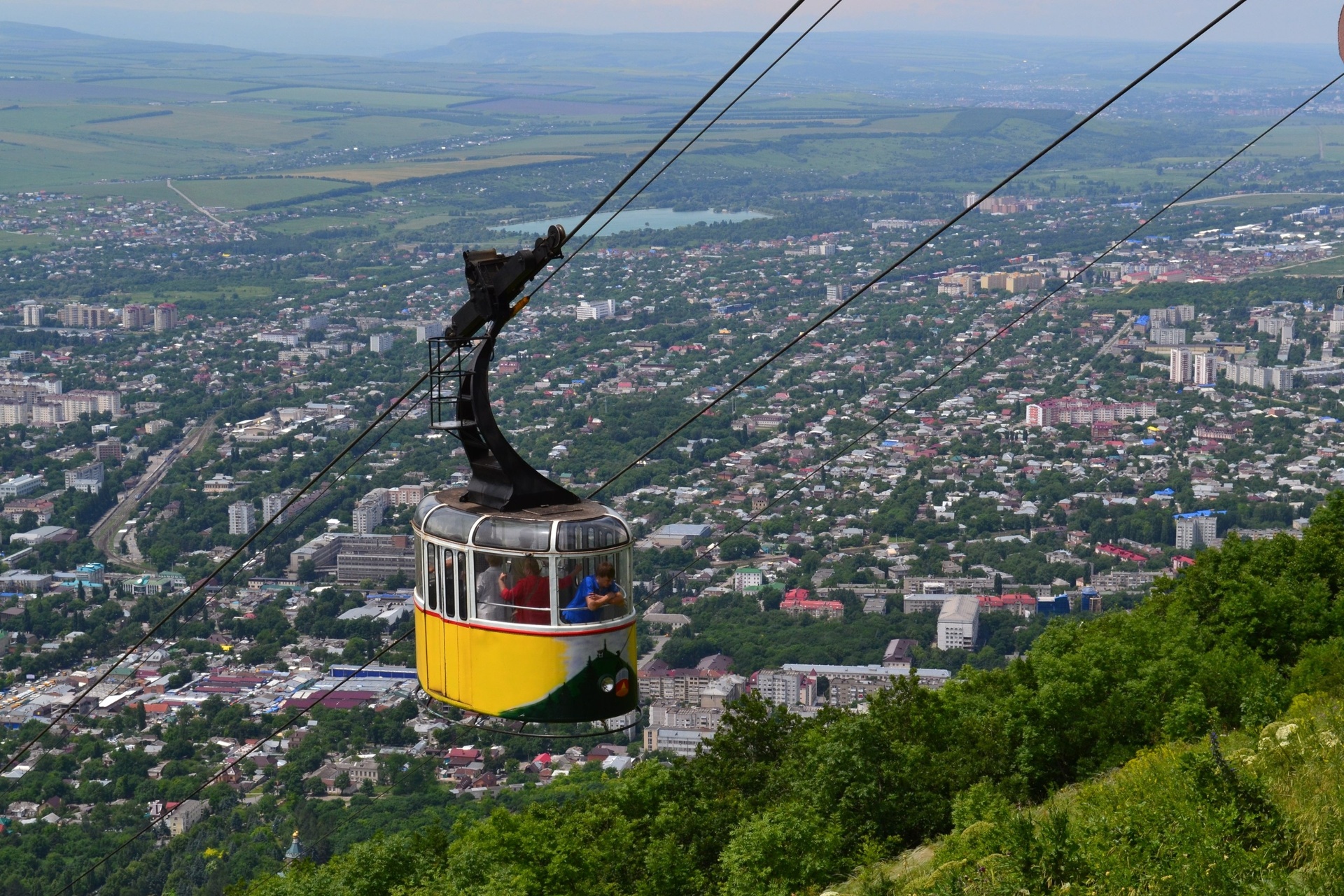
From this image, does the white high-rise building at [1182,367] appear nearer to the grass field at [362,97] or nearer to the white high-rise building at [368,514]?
the white high-rise building at [368,514]

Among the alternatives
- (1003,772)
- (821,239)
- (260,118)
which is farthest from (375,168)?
(1003,772)

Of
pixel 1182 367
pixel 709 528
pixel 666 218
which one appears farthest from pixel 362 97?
pixel 709 528

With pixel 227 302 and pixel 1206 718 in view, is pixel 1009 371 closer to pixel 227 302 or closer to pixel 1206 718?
pixel 227 302

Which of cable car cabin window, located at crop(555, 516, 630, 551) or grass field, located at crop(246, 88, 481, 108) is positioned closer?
cable car cabin window, located at crop(555, 516, 630, 551)

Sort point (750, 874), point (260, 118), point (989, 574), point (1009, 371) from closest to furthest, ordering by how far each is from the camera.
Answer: point (750, 874)
point (989, 574)
point (1009, 371)
point (260, 118)

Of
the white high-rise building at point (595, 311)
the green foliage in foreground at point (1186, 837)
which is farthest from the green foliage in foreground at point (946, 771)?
the white high-rise building at point (595, 311)

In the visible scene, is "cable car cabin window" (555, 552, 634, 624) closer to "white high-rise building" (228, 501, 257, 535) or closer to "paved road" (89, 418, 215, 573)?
"paved road" (89, 418, 215, 573)

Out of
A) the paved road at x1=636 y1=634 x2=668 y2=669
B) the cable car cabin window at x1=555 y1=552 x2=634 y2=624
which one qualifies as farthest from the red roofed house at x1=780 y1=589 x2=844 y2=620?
the cable car cabin window at x1=555 y1=552 x2=634 y2=624
